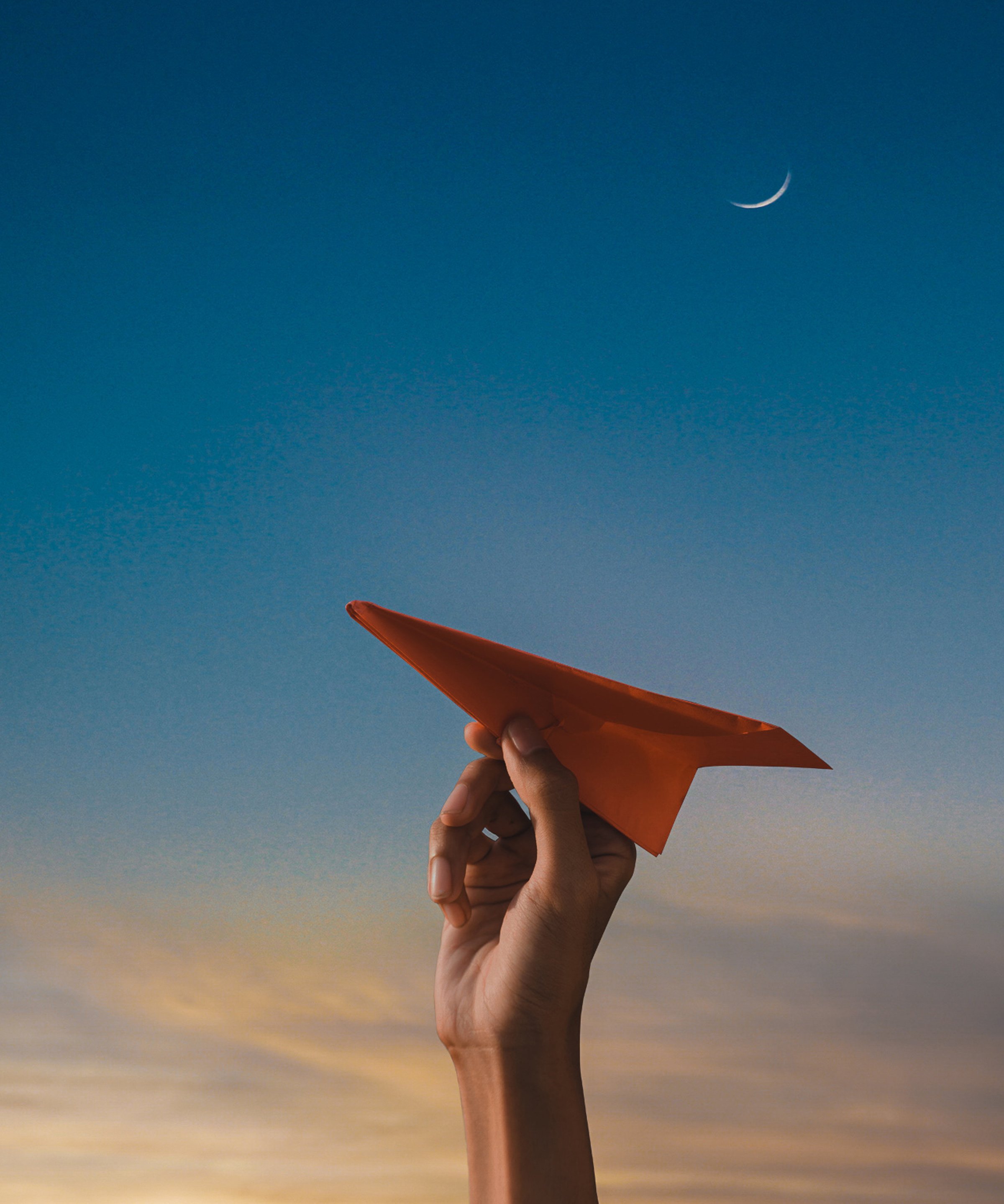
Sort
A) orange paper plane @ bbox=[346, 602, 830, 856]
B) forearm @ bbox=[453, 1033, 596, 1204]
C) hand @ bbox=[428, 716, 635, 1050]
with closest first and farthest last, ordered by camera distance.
Answer: forearm @ bbox=[453, 1033, 596, 1204] → hand @ bbox=[428, 716, 635, 1050] → orange paper plane @ bbox=[346, 602, 830, 856]

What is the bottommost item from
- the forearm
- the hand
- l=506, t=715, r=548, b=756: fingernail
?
the forearm

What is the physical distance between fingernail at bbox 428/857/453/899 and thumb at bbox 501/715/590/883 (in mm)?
367

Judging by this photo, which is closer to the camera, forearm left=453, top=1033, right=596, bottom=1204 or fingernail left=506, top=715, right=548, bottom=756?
forearm left=453, top=1033, right=596, bottom=1204

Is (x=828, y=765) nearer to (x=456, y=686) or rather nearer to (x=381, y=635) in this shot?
(x=456, y=686)

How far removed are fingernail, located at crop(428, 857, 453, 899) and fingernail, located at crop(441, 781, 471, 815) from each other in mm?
165

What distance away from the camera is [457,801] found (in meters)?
3.10

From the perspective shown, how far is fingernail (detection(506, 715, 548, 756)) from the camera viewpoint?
3039 mm

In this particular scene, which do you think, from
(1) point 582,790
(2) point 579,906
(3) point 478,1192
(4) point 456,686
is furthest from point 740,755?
(3) point 478,1192

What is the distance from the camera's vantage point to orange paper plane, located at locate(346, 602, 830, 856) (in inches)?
118

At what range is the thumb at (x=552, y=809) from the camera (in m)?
2.81

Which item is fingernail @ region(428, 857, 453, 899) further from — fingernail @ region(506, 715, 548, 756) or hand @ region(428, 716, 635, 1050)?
fingernail @ region(506, 715, 548, 756)

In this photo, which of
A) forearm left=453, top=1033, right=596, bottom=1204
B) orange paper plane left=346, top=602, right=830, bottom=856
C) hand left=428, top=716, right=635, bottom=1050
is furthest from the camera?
orange paper plane left=346, top=602, right=830, bottom=856

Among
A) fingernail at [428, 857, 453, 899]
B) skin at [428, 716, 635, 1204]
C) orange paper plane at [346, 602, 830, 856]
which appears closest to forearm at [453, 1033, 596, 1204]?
skin at [428, 716, 635, 1204]

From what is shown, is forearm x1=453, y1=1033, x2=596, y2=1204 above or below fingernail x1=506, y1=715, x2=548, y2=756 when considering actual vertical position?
below
